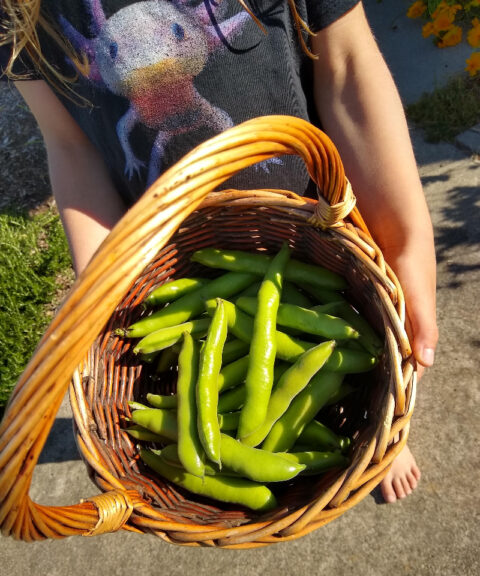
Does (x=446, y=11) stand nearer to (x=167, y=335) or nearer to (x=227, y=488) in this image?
(x=167, y=335)

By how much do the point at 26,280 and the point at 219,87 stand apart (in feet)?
5.90

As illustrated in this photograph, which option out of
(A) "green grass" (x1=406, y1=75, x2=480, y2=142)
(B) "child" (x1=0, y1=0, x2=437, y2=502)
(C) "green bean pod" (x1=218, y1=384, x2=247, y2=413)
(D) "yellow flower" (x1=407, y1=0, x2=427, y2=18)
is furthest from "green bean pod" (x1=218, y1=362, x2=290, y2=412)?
(D) "yellow flower" (x1=407, y1=0, x2=427, y2=18)

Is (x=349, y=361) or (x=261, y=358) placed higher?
(x=261, y=358)

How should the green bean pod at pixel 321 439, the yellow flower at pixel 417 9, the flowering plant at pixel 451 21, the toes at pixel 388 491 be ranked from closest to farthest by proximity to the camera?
the green bean pod at pixel 321 439, the toes at pixel 388 491, the flowering plant at pixel 451 21, the yellow flower at pixel 417 9

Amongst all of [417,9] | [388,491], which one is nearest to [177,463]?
[388,491]

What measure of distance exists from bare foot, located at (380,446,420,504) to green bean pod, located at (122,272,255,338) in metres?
0.88

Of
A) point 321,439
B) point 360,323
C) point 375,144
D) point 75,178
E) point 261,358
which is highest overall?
point 75,178

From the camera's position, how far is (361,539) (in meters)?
1.75

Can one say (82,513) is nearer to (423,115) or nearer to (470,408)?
(470,408)

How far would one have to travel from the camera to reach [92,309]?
31.2 inches

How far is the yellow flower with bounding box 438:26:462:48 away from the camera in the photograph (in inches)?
127

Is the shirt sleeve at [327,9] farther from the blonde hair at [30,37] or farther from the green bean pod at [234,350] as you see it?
the green bean pod at [234,350]

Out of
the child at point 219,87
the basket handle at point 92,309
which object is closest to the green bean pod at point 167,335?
the child at point 219,87

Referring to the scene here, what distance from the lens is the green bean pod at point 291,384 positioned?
4.04ft
